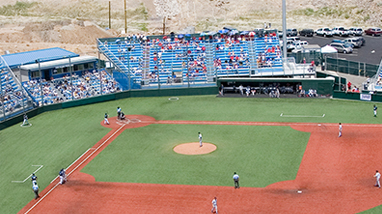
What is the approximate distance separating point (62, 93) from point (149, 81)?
1096cm

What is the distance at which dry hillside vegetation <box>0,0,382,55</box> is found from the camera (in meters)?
91.9

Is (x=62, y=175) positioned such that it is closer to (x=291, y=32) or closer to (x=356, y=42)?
(x=356, y=42)

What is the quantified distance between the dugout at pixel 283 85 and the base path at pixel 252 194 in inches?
693

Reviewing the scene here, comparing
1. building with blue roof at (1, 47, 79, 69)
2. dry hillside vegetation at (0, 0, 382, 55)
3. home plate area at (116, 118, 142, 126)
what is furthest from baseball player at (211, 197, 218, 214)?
dry hillside vegetation at (0, 0, 382, 55)

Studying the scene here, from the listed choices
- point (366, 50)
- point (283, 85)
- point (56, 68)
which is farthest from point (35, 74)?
point (366, 50)

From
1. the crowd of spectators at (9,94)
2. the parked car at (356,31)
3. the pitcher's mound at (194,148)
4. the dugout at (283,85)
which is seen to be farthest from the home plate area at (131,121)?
the parked car at (356,31)

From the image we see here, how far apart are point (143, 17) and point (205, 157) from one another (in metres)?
78.2

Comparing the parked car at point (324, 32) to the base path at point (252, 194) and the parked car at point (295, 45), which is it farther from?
the base path at point (252, 194)

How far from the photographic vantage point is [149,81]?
210 feet

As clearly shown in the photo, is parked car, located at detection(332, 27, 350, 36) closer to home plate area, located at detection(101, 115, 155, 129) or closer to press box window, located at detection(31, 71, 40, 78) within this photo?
home plate area, located at detection(101, 115, 155, 129)

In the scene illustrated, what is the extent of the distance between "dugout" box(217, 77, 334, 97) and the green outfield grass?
11.9 metres

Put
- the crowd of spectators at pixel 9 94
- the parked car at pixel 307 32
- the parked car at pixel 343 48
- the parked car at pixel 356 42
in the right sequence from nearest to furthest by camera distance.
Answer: the crowd of spectators at pixel 9 94 < the parked car at pixel 343 48 < the parked car at pixel 356 42 < the parked car at pixel 307 32

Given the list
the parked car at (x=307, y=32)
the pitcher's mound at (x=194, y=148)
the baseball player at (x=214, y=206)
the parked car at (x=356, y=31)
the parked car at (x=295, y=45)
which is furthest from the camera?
the parked car at (x=307, y=32)

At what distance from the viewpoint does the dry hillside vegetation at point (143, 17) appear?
91.9 metres
